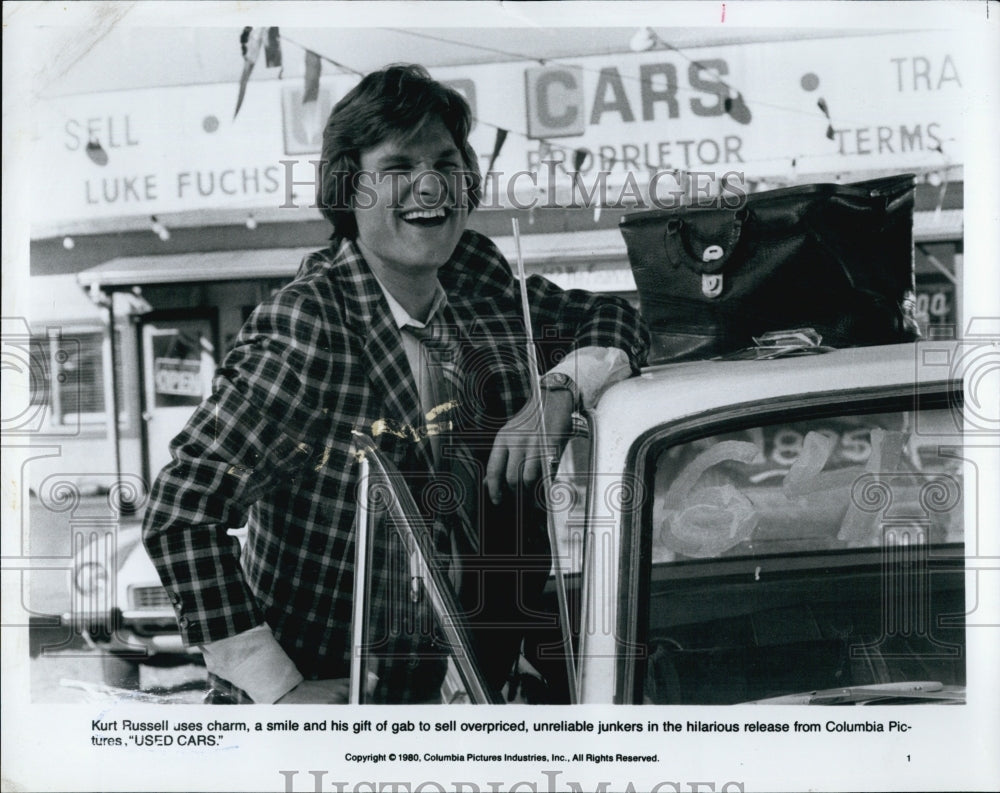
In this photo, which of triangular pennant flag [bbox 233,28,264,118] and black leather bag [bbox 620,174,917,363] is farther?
triangular pennant flag [bbox 233,28,264,118]

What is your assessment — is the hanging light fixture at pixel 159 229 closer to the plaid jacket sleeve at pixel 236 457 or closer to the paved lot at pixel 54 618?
the plaid jacket sleeve at pixel 236 457

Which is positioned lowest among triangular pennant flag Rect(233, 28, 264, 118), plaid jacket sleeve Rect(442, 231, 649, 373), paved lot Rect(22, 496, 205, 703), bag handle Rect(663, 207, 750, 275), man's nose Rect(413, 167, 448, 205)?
paved lot Rect(22, 496, 205, 703)

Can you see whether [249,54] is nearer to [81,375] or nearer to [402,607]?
[81,375]

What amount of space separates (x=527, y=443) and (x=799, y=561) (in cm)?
69

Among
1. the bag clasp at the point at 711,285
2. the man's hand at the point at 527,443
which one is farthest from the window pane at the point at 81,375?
the bag clasp at the point at 711,285

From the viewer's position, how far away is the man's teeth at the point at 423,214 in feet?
7.63

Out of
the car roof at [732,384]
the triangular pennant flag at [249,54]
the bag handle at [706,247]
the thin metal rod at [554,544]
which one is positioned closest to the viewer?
the car roof at [732,384]

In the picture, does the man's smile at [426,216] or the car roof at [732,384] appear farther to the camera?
the man's smile at [426,216]

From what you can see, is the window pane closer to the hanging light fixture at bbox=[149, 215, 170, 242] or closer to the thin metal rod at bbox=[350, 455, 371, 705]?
the hanging light fixture at bbox=[149, 215, 170, 242]

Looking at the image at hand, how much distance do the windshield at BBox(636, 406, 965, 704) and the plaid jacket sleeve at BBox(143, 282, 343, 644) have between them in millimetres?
879

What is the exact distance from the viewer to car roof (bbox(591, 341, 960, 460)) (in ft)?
6.66

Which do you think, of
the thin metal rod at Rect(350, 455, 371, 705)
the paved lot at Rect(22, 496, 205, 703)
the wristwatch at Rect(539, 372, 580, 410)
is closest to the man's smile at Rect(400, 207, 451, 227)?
the wristwatch at Rect(539, 372, 580, 410)

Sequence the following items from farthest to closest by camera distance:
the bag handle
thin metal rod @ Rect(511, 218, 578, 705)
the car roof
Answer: the bag handle, thin metal rod @ Rect(511, 218, 578, 705), the car roof

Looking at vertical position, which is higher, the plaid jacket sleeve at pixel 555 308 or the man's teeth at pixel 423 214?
the man's teeth at pixel 423 214
